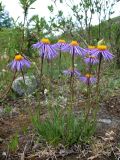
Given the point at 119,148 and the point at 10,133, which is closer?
the point at 119,148

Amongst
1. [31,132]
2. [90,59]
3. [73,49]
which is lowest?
[31,132]

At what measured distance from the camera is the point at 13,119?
221 inches

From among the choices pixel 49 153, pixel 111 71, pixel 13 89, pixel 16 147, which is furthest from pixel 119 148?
pixel 111 71

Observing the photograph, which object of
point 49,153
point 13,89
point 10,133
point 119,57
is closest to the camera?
point 49,153

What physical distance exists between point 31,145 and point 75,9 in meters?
4.71

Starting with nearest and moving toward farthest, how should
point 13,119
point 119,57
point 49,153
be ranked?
1. point 49,153
2. point 13,119
3. point 119,57

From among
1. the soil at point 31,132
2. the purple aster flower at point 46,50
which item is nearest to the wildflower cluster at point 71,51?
the purple aster flower at point 46,50

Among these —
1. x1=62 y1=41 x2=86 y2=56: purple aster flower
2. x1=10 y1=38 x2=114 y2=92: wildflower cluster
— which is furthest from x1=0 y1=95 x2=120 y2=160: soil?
x1=62 y1=41 x2=86 y2=56: purple aster flower

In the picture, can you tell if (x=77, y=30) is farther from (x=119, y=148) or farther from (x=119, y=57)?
(x=119, y=148)

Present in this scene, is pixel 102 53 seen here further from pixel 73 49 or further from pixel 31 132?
pixel 31 132

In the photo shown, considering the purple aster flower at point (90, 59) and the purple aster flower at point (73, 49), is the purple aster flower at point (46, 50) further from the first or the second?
the purple aster flower at point (90, 59)


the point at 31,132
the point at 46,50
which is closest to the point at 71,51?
the point at 46,50

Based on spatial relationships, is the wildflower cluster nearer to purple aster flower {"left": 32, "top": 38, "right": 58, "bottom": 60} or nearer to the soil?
purple aster flower {"left": 32, "top": 38, "right": 58, "bottom": 60}

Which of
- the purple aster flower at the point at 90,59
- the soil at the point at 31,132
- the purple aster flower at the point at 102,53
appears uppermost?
the purple aster flower at the point at 102,53
